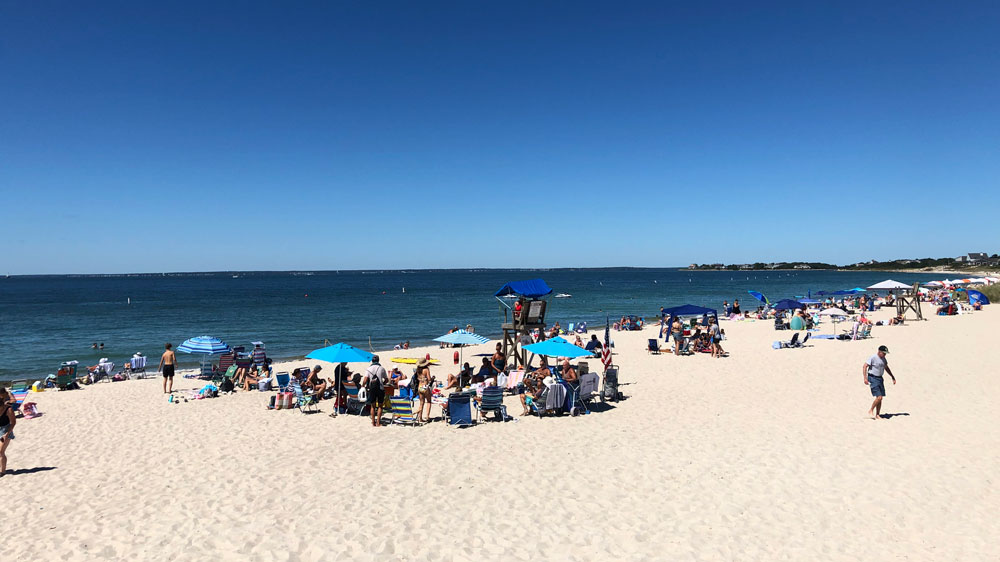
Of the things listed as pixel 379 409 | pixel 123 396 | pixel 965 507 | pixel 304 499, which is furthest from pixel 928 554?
pixel 123 396

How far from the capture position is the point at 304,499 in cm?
642

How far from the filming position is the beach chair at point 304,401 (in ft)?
36.5

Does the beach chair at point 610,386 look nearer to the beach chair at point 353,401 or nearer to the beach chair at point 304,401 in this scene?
the beach chair at point 353,401

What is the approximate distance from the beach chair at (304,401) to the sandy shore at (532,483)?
0.23 metres

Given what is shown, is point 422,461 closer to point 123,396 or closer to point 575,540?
Answer: point 575,540

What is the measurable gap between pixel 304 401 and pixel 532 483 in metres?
6.48

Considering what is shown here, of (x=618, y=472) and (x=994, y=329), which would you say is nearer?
(x=618, y=472)

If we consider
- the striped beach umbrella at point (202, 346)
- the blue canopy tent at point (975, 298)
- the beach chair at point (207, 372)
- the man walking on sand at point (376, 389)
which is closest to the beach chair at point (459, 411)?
the man walking on sand at point (376, 389)

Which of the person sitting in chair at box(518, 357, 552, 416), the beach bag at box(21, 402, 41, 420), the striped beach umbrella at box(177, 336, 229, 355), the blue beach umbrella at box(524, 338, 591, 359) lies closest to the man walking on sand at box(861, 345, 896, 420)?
the blue beach umbrella at box(524, 338, 591, 359)

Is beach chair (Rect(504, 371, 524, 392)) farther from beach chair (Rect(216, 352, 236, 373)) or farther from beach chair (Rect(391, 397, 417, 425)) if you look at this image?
beach chair (Rect(216, 352, 236, 373))

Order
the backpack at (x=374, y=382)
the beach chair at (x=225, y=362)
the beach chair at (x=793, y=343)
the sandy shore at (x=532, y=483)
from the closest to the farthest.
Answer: the sandy shore at (x=532, y=483) < the backpack at (x=374, y=382) < the beach chair at (x=225, y=362) < the beach chair at (x=793, y=343)

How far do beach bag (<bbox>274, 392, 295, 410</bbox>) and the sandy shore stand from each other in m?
0.47

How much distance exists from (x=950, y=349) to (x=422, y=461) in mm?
18780

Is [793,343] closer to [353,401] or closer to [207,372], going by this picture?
[353,401]
